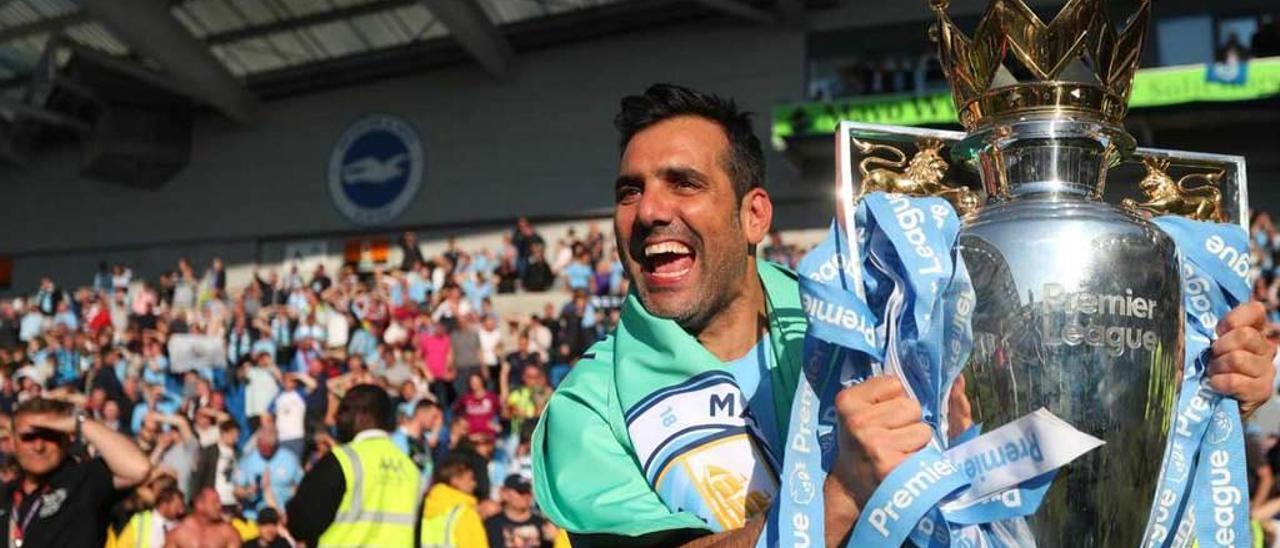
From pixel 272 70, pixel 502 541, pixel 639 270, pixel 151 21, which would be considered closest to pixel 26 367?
pixel 151 21

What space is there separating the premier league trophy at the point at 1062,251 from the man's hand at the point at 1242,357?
15 centimetres

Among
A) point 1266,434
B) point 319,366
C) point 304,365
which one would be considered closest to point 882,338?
point 1266,434

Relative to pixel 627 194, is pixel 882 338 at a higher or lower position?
lower

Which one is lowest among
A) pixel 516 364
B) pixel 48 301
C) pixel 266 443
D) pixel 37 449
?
pixel 266 443

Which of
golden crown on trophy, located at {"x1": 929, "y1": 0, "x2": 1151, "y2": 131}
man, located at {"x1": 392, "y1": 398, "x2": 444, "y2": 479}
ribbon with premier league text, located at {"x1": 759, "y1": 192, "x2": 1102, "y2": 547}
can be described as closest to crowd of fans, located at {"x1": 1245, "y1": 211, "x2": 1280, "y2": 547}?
golden crown on trophy, located at {"x1": 929, "y1": 0, "x2": 1151, "y2": 131}

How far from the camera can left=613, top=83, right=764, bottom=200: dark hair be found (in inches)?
90.9

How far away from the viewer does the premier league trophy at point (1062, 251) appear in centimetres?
188

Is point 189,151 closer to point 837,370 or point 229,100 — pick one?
point 229,100

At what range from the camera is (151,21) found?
25.4 m

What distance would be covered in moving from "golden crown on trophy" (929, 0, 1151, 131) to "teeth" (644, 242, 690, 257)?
509 millimetres

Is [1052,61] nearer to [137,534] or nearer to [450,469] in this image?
[450,469]

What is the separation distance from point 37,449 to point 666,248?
12.2 feet

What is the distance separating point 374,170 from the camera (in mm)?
27016

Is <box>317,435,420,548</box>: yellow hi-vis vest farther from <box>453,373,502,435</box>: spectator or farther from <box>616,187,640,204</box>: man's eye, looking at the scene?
<box>453,373,502,435</box>: spectator
